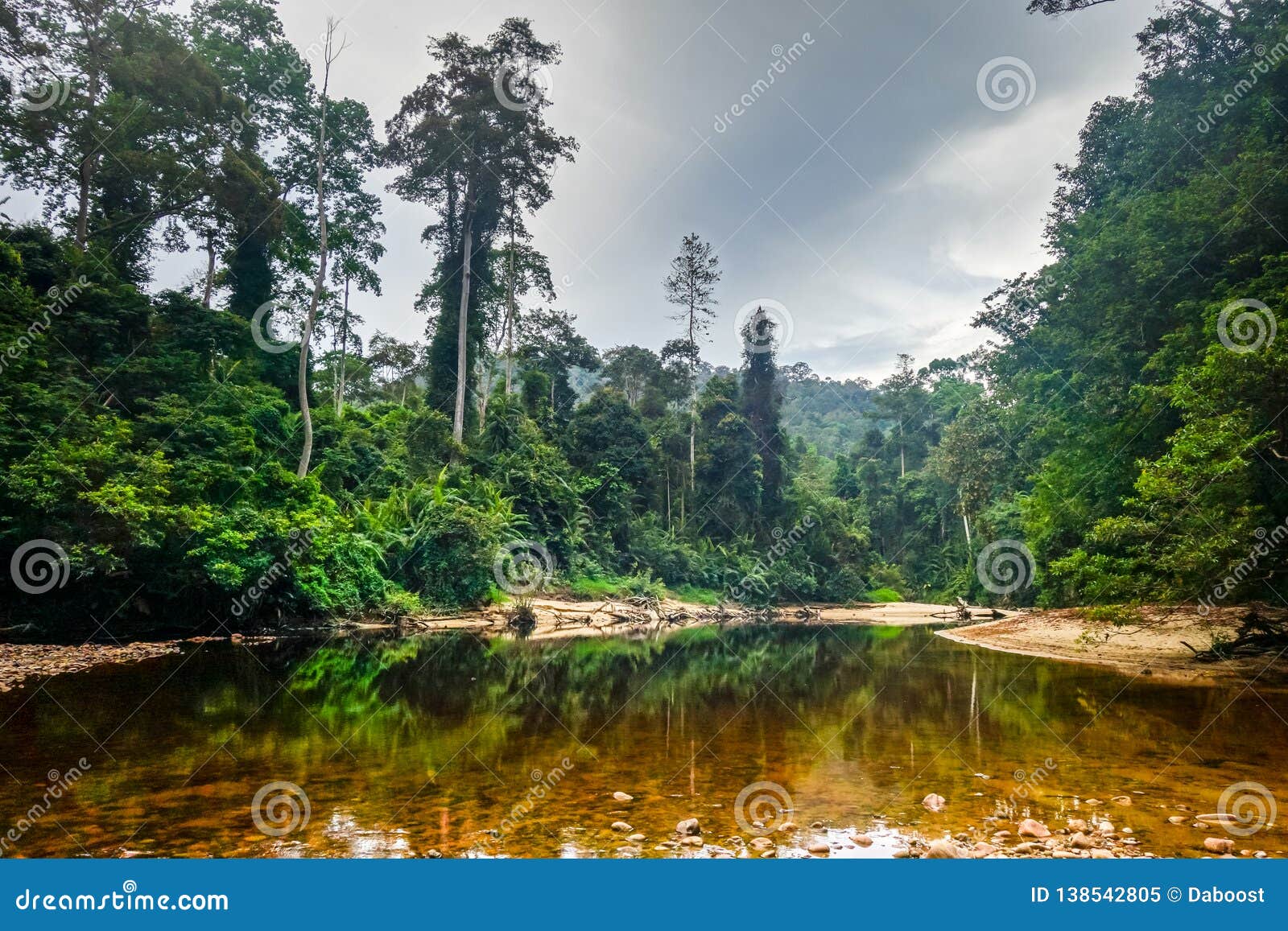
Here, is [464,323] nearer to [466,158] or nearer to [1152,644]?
[466,158]

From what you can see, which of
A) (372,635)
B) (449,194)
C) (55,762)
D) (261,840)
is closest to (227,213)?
(449,194)

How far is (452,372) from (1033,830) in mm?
29448

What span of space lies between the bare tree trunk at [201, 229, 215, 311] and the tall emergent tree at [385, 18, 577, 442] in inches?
327

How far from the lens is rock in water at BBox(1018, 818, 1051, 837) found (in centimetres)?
458

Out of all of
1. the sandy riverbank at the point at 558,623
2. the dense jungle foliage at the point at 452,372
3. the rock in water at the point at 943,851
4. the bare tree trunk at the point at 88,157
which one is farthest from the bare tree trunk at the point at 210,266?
the rock in water at the point at 943,851

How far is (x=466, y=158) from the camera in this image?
29125mm

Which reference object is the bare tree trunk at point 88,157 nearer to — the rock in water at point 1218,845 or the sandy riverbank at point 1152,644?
the rock in water at point 1218,845

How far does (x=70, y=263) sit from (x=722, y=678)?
18.5m

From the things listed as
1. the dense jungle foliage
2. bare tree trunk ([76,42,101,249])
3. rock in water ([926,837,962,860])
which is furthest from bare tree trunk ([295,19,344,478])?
rock in water ([926,837,962,860])

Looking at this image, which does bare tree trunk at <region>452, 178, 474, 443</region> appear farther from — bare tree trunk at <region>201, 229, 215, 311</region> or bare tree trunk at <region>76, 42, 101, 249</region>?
bare tree trunk at <region>76, 42, 101, 249</region>

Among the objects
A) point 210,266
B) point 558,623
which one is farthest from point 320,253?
point 558,623

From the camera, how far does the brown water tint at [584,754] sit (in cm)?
467

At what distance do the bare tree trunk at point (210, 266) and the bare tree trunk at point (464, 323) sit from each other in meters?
9.34

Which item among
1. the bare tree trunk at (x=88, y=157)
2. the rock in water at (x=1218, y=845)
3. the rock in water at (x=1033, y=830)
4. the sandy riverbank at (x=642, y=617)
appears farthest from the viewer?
the sandy riverbank at (x=642, y=617)
